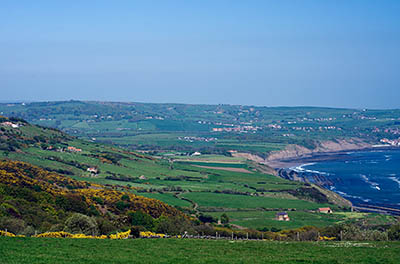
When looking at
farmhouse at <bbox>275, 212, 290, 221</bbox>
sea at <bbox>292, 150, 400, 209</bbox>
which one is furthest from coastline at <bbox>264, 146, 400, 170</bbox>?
farmhouse at <bbox>275, 212, 290, 221</bbox>

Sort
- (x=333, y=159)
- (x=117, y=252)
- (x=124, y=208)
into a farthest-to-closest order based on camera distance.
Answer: (x=333, y=159)
(x=124, y=208)
(x=117, y=252)

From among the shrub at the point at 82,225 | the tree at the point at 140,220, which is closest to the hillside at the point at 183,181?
the tree at the point at 140,220

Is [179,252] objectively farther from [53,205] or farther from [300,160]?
[300,160]

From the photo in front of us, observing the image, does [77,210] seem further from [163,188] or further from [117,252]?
[163,188]

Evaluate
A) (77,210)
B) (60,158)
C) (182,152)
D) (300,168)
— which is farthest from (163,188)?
(182,152)

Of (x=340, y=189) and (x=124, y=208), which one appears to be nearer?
(x=124, y=208)

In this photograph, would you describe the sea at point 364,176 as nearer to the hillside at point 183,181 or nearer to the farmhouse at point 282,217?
the hillside at point 183,181
